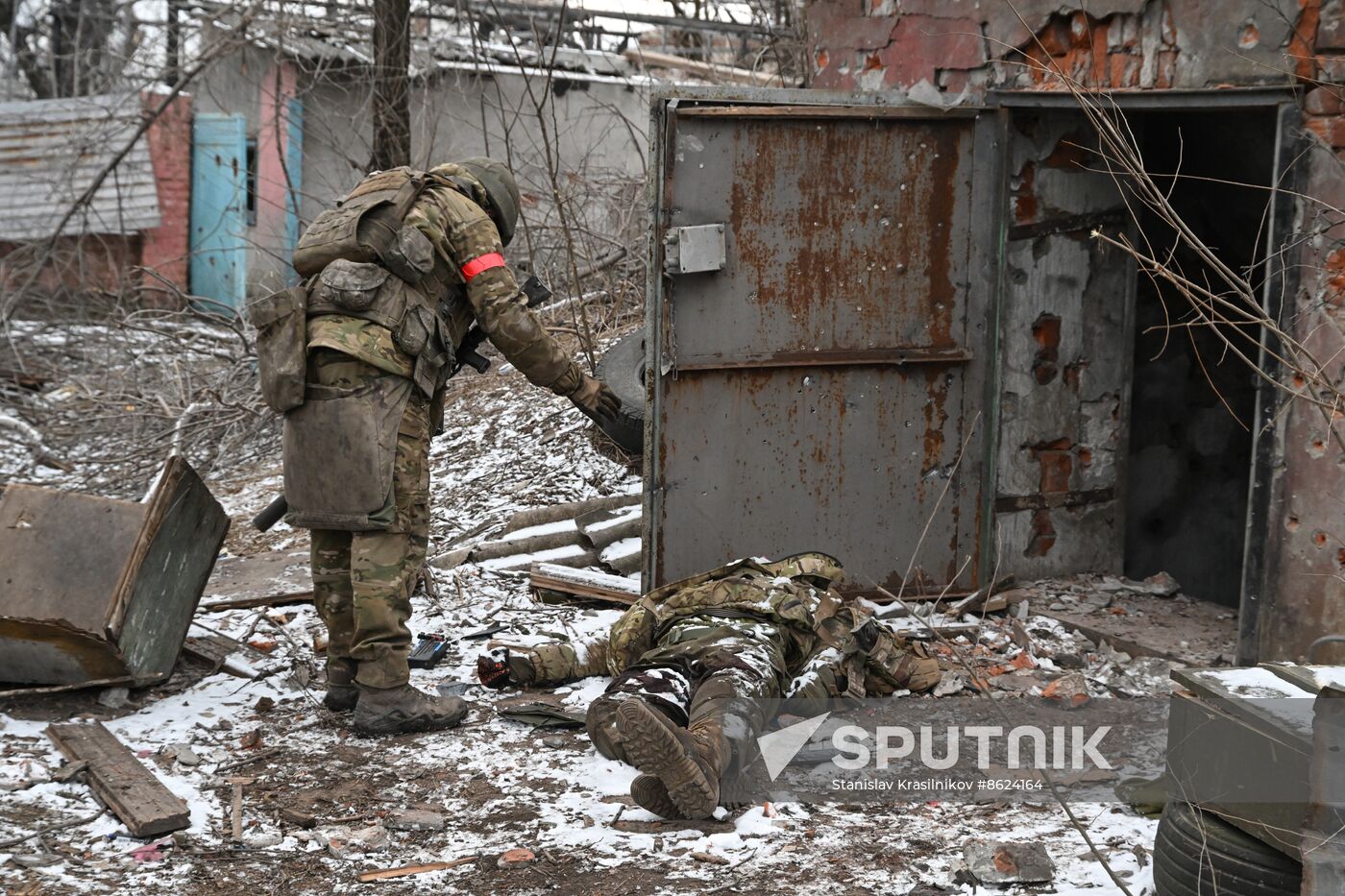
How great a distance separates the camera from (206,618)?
550 cm

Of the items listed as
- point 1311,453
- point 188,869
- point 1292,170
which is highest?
point 1292,170

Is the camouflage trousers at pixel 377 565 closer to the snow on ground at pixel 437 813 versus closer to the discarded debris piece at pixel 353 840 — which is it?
the snow on ground at pixel 437 813

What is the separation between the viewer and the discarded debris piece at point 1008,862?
10.6 feet

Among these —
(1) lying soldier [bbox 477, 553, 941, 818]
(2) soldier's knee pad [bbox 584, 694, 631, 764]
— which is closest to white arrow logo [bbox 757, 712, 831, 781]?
(1) lying soldier [bbox 477, 553, 941, 818]

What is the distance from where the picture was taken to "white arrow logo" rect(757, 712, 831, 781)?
13.1 feet

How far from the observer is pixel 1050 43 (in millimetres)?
5039

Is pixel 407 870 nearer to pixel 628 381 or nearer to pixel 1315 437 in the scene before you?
pixel 1315 437

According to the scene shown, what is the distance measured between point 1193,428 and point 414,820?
14.9ft

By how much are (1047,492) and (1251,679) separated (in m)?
2.95

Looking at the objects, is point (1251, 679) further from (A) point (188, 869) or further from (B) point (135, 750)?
(B) point (135, 750)

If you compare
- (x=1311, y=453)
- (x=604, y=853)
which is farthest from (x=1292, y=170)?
(x=604, y=853)

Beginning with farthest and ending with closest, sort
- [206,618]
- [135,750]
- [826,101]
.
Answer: [206,618] < [826,101] < [135,750]

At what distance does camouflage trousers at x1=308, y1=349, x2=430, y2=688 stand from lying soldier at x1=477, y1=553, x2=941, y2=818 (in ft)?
1.61

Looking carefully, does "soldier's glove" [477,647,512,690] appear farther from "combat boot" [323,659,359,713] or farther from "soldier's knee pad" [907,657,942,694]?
"soldier's knee pad" [907,657,942,694]
